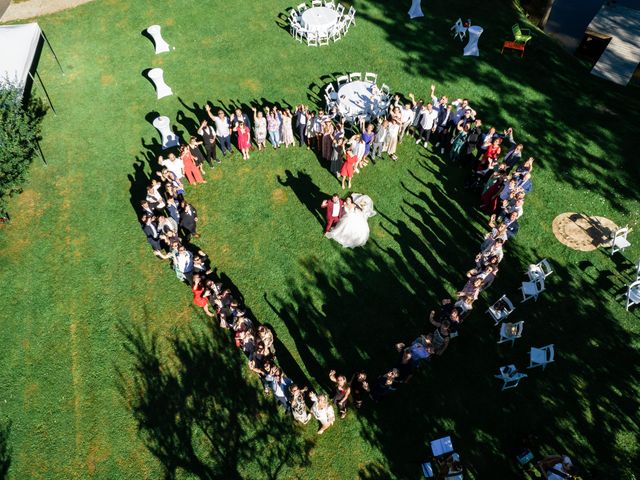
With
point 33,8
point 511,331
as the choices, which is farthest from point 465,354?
point 33,8

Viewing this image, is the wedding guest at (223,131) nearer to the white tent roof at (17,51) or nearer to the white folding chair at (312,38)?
the white folding chair at (312,38)

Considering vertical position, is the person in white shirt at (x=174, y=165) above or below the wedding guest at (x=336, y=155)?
below

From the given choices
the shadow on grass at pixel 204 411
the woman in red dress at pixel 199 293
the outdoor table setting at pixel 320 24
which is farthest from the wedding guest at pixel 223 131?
the outdoor table setting at pixel 320 24

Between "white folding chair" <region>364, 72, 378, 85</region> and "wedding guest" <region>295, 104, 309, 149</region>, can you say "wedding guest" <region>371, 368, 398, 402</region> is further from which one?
"white folding chair" <region>364, 72, 378, 85</region>

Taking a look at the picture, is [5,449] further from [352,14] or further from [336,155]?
A: [352,14]

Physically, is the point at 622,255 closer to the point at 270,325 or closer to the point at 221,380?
the point at 270,325

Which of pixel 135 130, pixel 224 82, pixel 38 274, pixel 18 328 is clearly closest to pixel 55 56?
pixel 135 130
